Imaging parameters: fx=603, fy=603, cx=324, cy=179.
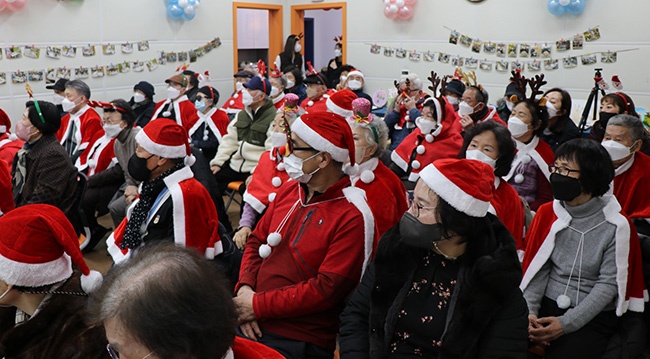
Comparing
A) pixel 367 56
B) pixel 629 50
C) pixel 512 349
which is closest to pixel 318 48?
pixel 367 56

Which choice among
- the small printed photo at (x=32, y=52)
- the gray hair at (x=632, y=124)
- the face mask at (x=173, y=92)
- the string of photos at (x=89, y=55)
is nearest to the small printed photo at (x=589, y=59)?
the gray hair at (x=632, y=124)

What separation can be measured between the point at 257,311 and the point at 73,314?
0.66 metres

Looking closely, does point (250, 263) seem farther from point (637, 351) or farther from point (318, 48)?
point (318, 48)

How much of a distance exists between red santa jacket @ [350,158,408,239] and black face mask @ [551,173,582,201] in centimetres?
77

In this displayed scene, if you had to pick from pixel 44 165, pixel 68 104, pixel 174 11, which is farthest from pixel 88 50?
pixel 44 165

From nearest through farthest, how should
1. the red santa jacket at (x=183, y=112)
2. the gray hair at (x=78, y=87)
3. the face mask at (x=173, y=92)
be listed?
the gray hair at (x=78, y=87) → the red santa jacket at (x=183, y=112) → the face mask at (x=173, y=92)

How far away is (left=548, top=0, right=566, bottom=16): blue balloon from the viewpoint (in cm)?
750

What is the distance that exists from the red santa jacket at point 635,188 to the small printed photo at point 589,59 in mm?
4706

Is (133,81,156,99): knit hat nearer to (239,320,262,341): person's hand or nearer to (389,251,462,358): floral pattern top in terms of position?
(239,320,262,341): person's hand

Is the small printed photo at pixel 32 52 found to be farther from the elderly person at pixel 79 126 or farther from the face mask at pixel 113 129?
the face mask at pixel 113 129

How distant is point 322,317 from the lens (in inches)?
92.9

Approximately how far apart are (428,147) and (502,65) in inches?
161

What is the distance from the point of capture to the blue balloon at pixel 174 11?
878 centimetres

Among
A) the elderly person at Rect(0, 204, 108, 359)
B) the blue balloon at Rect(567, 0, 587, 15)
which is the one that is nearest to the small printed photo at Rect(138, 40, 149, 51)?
the blue balloon at Rect(567, 0, 587, 15)
